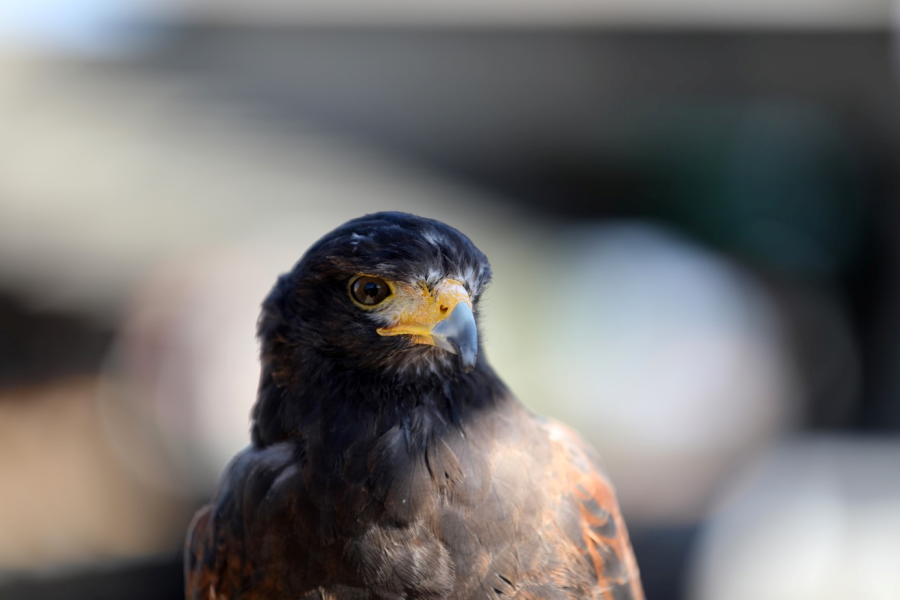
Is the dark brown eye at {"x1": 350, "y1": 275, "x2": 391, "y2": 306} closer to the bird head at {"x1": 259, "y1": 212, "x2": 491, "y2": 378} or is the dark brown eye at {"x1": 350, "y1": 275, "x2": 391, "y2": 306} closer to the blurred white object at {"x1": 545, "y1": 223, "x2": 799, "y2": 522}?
→ the bird head at {"x1": 259, "y1": 212, "x2": 491, "y2": 378}

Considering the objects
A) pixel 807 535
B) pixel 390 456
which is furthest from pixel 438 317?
pixel 807 535

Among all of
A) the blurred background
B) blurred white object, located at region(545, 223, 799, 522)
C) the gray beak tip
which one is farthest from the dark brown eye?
blurred white object, located at region(545, 223, 799, 522)

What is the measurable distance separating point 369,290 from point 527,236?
159 inches

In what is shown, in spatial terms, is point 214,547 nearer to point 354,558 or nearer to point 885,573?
point 354,558

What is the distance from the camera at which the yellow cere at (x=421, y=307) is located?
4.96 feet

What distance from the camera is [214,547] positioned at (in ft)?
5.78

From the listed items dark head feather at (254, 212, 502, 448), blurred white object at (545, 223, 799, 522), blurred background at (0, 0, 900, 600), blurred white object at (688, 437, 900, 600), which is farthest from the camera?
blurred white object at (545, 223, 799, 522)

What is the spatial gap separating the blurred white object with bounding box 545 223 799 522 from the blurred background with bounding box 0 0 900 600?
0.07ft

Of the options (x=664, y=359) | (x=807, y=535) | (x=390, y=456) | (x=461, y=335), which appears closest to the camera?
(x=461, y=335)

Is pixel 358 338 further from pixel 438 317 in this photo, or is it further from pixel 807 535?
pixel 807 535

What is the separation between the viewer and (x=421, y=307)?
60.4 inches

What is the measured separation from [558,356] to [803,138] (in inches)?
96.0

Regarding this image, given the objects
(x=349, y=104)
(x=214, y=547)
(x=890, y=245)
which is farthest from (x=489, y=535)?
(x=890, y=245)

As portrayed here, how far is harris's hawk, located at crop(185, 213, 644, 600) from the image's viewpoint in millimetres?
1519
